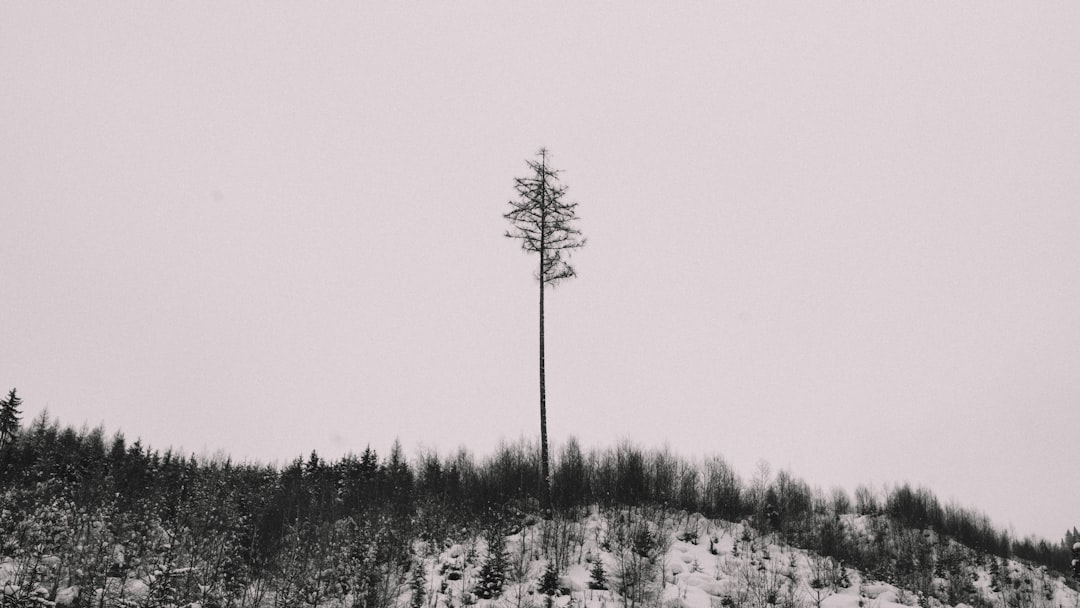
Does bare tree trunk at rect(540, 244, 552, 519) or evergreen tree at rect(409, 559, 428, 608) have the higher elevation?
bare tree trunk at rect(540, 244, 552, 519)

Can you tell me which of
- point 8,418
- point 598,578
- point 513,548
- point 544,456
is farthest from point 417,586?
point 8,418

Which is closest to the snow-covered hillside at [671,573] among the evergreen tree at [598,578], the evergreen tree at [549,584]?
the evergreen tree at [598,578]

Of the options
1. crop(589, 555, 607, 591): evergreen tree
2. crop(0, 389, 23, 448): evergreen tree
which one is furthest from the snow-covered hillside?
crop(0, 389, 23, 448): evergreen tree

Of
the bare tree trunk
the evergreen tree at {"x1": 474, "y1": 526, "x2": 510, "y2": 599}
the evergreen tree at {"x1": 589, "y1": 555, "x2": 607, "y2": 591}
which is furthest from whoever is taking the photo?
the bare tree trunk

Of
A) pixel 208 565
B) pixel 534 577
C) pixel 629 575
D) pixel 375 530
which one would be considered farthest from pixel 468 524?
pixel 208 565

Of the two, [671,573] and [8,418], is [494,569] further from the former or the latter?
[8,418]

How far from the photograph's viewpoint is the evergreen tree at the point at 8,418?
53844 mm

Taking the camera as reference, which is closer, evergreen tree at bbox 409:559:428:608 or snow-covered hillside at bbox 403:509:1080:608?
evergreen tree at bbox 409:559:428:608

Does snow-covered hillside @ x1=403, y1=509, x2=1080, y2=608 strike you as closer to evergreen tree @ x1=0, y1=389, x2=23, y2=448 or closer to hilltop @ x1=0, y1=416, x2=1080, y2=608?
hilltop @ x1=0, y1=416, x2=1080, y2=608

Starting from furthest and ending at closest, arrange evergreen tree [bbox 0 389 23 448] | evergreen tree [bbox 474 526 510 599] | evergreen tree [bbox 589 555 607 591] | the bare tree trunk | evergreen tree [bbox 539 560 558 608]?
evergreen tree [bbox 0 389 23 448] < the bare tree trunk < evergreen tree [bbox 589 555 607 591] < evergreen tree [bbox 474 526 510 599] < evergreen tree [bbox 539 560 558 608]

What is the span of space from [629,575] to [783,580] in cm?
482

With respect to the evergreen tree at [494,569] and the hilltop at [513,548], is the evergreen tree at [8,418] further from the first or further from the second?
the evergreen tree at [494,569]

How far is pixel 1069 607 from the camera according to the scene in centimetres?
1802

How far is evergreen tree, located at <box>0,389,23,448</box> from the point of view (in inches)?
2120
